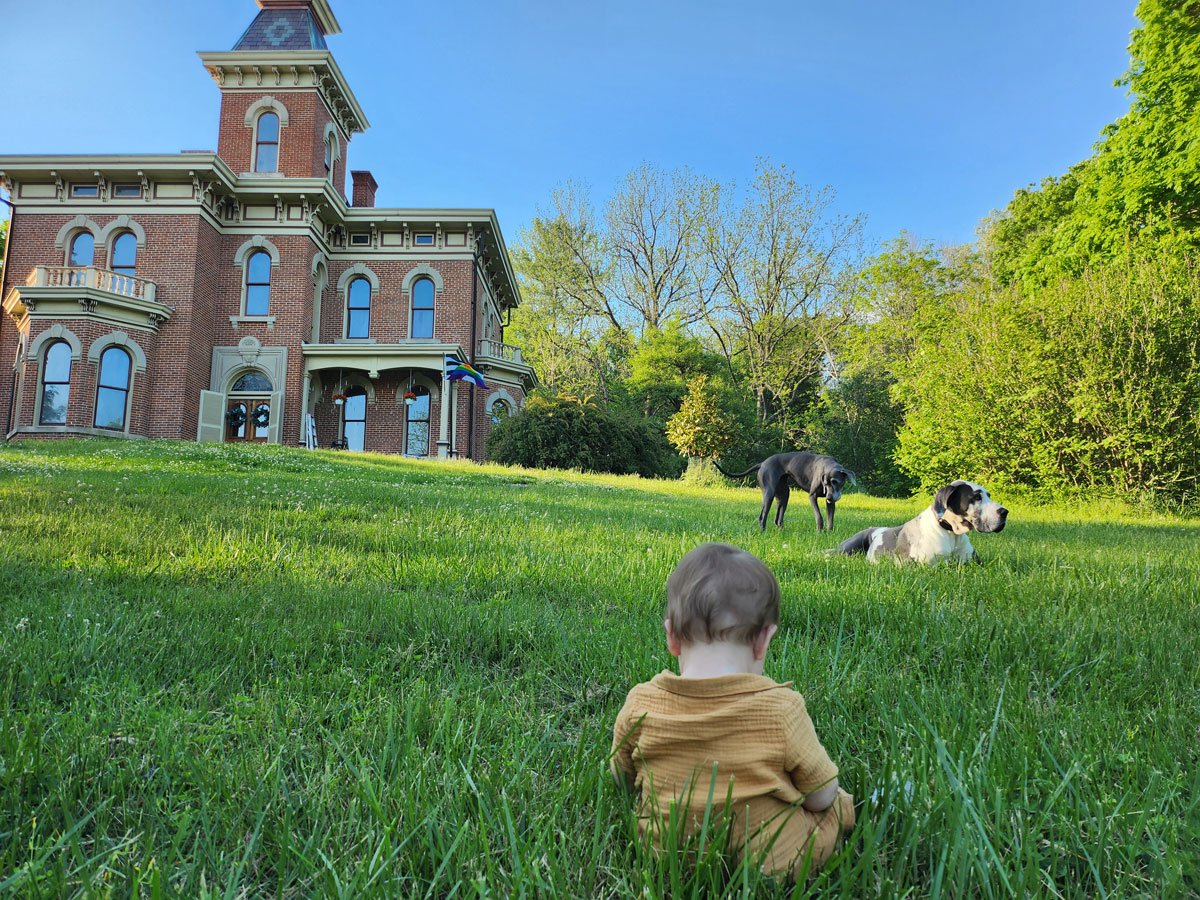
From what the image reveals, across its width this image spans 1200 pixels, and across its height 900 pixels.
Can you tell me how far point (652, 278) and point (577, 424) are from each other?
1562cm

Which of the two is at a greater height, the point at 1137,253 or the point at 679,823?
the point at 1137,253

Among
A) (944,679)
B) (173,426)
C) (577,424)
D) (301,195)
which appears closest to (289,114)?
(301,195)

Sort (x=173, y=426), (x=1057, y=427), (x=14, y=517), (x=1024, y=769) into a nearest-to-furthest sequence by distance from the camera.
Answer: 1. (x=1024, y=769)
2. (x=14, y=517)
3. (x=1057, y=427)
4. (x=173, y=426)

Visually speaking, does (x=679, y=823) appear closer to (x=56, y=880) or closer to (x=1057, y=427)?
(x=56, y=880)

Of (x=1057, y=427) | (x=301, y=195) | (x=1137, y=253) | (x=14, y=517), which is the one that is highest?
(x=301, y=195)

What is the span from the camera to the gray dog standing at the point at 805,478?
7.18 metres

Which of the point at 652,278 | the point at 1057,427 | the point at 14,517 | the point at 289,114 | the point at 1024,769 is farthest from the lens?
the point at 652,278

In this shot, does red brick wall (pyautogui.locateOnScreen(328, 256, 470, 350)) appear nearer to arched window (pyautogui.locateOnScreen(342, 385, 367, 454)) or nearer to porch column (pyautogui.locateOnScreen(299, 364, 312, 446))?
arched window (pyautogui.locateOnScreen(342, 385, 367, 454))

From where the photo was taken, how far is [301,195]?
22.9 meters

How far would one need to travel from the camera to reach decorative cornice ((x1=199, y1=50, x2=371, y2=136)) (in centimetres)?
2400

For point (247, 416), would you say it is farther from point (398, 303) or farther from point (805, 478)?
point (805, 478)

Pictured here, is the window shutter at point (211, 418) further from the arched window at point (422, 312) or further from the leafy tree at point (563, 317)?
the leafy tree at point (563, 317)

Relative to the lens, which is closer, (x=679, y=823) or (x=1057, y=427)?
(x=679, y=823)

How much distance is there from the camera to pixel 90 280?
20.5 m
